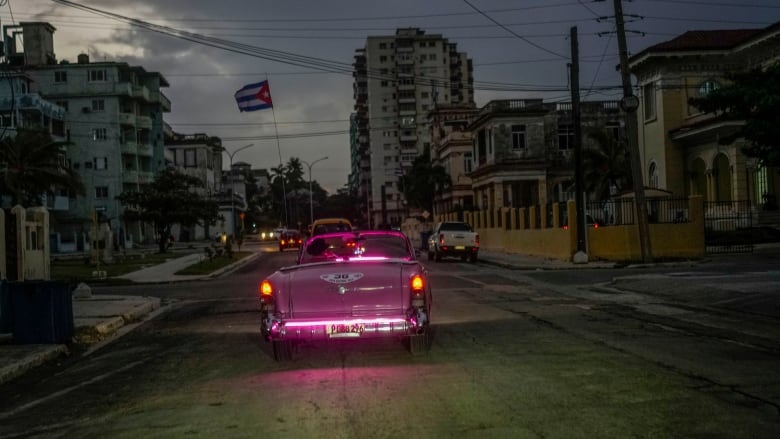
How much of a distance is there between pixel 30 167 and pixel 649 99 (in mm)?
35714

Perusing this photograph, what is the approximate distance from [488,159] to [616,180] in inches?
399

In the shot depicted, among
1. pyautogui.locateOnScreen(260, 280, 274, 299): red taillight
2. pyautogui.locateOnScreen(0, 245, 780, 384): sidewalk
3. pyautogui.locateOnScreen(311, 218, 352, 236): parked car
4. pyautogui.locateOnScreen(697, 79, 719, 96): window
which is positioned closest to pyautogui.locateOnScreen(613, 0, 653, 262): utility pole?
pyautogui.locateOnScreen(0, 245, 780, 384): sidewalk

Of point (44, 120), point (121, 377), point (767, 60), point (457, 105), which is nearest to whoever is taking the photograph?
point (121, 377)

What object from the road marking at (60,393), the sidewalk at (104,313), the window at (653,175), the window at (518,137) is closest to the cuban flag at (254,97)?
the sidewalk at (104,313)

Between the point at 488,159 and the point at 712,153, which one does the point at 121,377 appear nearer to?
the point at 712,153

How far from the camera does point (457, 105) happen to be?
84625 millimetres

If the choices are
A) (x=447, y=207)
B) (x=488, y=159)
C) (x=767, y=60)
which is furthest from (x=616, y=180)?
(x=447, y=207)

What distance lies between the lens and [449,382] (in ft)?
27.2

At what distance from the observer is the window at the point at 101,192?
245ft

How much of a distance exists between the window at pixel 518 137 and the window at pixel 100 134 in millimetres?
37673

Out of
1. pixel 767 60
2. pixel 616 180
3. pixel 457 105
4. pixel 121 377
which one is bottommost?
pixel 121 377

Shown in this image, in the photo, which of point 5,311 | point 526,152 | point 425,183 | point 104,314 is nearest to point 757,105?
point 104,314

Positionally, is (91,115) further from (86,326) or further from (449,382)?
(449,382)

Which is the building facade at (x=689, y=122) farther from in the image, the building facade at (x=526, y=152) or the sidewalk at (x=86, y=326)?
the sidewalk at (x=86, y=326)
